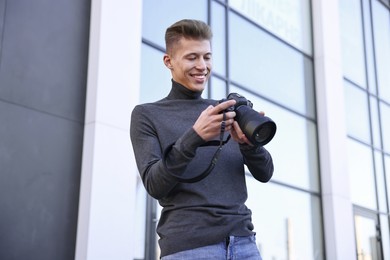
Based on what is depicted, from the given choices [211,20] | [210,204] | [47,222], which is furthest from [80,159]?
[210,204]

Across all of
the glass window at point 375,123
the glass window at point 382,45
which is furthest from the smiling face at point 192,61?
the glass window at point 382,45

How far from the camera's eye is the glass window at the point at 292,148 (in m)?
8.09

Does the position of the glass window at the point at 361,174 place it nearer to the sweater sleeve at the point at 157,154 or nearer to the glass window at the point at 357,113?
the glass window at the point at 357,113

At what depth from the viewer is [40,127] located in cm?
472

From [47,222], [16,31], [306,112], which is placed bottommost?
[47,222]

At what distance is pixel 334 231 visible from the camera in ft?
28.2

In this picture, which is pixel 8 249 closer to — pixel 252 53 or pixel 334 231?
pixel 252 53

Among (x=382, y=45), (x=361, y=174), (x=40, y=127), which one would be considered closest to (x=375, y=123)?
(x=361, y=174)

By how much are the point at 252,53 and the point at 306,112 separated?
1.56 m

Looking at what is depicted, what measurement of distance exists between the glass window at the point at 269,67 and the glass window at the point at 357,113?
3.78 feet

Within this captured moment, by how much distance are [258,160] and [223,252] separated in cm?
30

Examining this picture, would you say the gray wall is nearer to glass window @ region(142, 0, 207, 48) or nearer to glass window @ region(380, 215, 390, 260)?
glass window @ region(142, 0, 207, 48)

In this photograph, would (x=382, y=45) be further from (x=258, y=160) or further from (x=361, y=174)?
(x=258, y=160)

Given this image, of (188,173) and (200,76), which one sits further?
(200,76)
